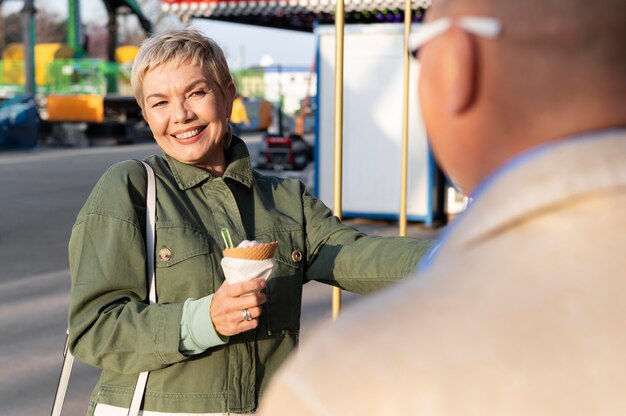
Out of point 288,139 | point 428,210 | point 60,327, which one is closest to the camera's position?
point 60,327

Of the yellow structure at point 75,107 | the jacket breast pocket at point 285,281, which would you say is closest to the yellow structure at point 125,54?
the yellow structure at point 75,107

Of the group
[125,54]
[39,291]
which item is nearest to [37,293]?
[39,291]

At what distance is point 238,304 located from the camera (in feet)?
5.86

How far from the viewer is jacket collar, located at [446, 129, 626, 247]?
631 millimetres

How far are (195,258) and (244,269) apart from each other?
23cm

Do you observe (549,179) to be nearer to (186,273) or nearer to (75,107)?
(186,273)

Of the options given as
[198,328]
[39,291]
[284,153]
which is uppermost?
[198,328]

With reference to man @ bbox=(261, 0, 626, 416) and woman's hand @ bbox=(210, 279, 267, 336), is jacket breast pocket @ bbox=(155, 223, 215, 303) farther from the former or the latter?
man @ bbox=(261, 0, 626, 416)

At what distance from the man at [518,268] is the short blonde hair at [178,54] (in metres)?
1.47

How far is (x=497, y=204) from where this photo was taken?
0.66 m

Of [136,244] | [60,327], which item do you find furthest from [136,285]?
[60,327]

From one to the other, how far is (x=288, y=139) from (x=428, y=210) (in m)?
4.91

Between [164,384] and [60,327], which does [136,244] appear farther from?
[60,327]

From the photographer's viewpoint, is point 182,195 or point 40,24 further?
point 40,24
